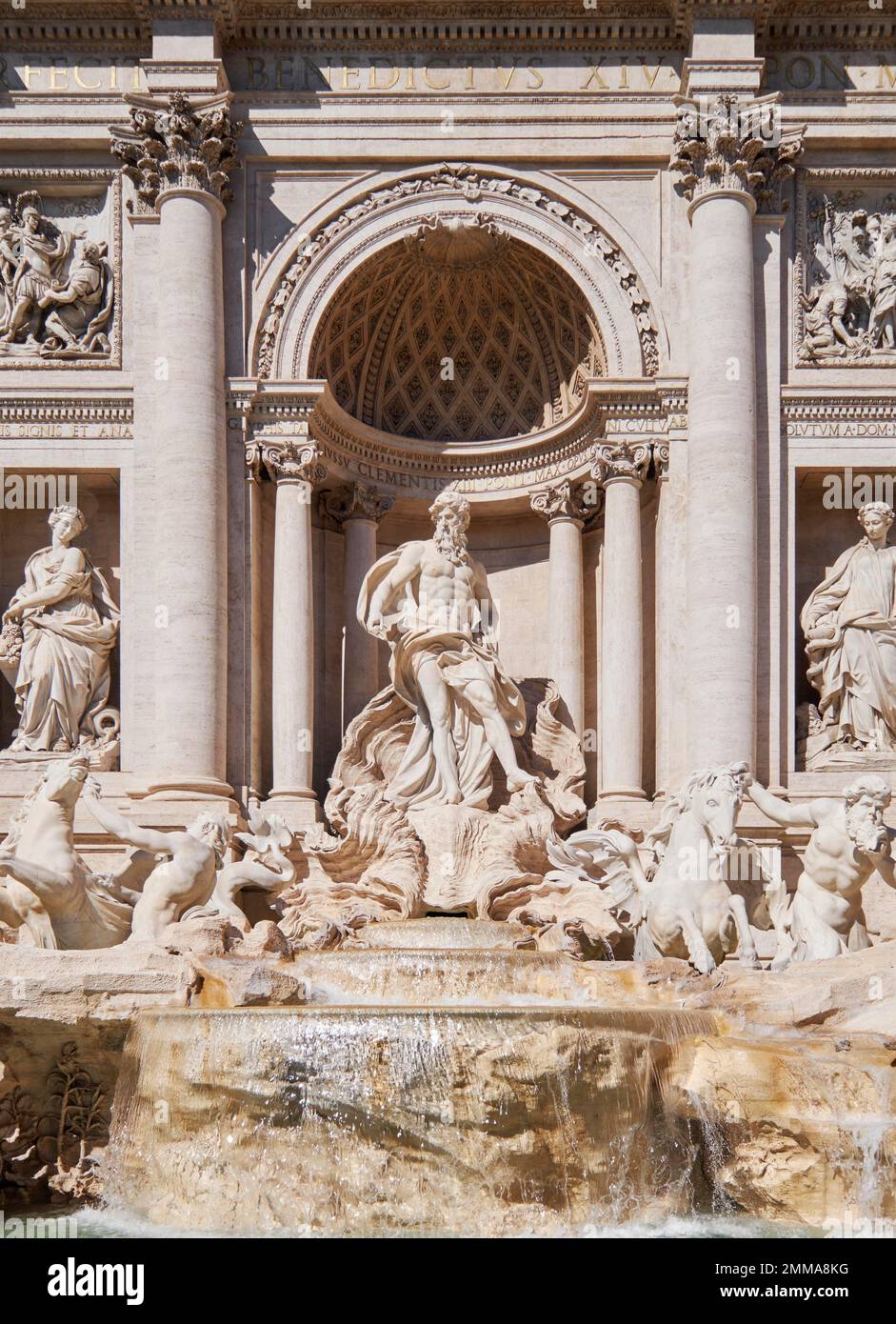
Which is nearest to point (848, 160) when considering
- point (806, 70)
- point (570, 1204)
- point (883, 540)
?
point (806, 70)

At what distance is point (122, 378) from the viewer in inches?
742

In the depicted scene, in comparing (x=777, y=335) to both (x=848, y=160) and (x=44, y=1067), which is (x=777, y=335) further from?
(x=44, y=1067)

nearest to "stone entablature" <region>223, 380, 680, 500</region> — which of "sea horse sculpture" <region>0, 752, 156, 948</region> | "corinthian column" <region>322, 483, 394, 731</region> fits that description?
"corinthian column" <region>322, 483, 394, 731</region>

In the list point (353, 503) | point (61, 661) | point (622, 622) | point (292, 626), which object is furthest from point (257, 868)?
point (353, 503)

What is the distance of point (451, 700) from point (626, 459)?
357cm

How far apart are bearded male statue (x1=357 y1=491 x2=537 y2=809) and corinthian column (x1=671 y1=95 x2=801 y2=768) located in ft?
7.24

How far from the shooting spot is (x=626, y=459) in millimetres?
18656

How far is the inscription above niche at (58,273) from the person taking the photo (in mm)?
19031

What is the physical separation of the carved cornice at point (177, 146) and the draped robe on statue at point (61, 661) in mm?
4625

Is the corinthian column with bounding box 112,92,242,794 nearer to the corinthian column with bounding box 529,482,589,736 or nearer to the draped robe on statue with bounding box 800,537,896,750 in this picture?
the corinthian column with bounding box 529,482,589,736

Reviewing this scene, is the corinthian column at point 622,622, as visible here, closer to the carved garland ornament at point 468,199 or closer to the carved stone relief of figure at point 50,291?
the carved garland ornament at point 468,199

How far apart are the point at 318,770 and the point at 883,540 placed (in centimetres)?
736
